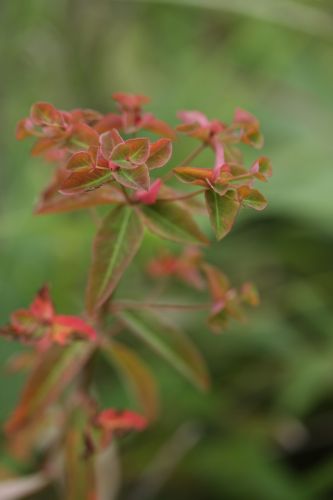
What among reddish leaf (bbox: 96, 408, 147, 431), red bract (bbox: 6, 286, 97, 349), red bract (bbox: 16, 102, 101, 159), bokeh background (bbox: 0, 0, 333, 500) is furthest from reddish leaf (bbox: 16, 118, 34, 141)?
bokeh background (bbox: 0, 0, 333, 500)

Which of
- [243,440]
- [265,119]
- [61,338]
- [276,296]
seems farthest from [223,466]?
[265,119]

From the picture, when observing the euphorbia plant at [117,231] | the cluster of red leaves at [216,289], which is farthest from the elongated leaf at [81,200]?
the cluster of red leaves at [216,289]

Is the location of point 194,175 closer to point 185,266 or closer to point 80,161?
point 80,161

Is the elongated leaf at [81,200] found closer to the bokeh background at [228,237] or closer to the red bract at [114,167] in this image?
the red bract at [114,167]

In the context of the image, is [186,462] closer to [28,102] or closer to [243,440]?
[243,440]

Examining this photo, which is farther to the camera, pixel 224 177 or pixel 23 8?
pixel 23 8

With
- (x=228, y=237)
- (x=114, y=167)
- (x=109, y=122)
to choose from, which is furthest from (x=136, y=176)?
(x=228, y=237)

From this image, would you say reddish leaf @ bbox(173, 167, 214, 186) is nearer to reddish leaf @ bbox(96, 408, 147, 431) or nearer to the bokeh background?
reddish leaf @ bbox(96, 408, 147, 431)
